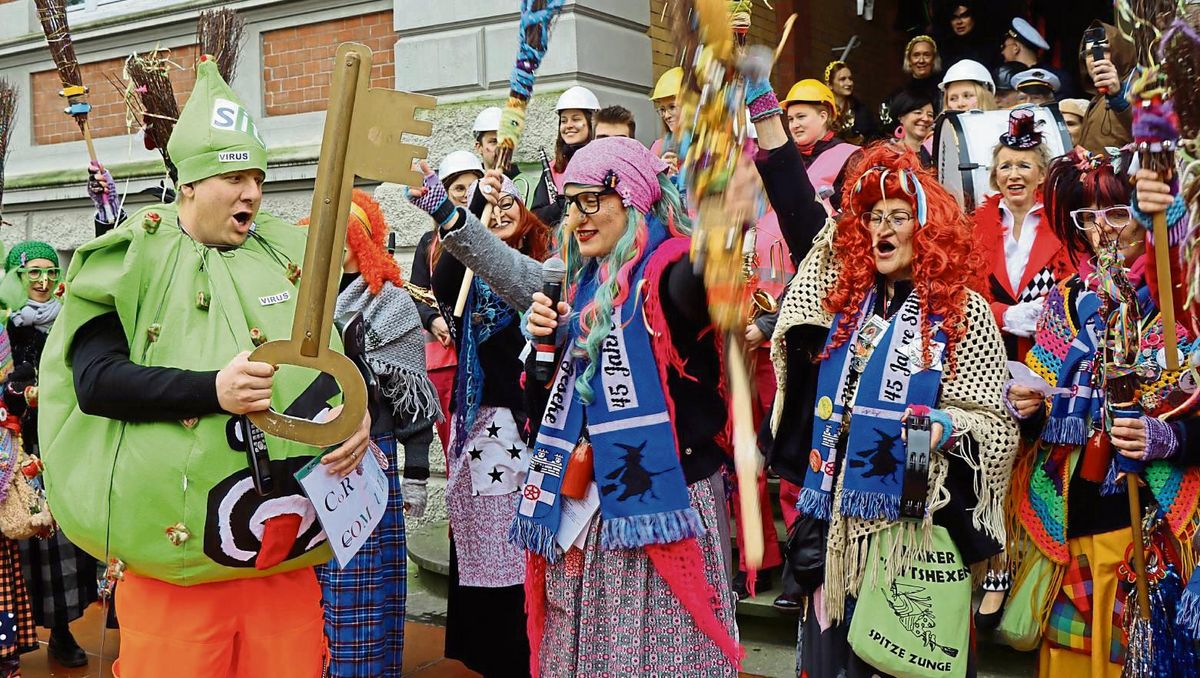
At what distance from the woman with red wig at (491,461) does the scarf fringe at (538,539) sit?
1288mm

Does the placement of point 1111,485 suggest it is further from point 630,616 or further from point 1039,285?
point 630,616

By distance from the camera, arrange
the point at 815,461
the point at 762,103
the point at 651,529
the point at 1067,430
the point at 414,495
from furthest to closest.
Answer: the point at 414,495 < the point at 1067,430 < the point at 815,461 < the point at 651,529 < the point at 762,103

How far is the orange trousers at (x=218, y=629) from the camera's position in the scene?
292cm

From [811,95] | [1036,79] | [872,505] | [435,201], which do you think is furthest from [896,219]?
[1036,79]

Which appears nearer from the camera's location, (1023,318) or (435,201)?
(435,201)

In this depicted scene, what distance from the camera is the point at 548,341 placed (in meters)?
3.57

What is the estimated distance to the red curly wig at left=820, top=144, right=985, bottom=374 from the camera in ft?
11.5

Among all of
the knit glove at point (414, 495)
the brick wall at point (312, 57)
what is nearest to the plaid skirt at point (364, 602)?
the knit glove at point (414, 495)

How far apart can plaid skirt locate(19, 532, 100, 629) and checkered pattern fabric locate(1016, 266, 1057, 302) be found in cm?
438

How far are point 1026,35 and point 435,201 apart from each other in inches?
188

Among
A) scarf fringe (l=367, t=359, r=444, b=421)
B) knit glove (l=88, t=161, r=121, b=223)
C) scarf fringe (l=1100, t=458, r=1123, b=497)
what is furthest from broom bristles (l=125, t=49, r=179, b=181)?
scarf fringe (l=1100, t=458, r=1123, b=497)

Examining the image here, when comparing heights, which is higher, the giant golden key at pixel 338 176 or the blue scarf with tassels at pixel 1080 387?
the giant golden key at pixel 338 176

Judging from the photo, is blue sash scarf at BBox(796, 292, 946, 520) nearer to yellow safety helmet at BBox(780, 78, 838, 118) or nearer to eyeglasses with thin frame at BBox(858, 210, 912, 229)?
eyeglasses with thin frame at BBox(858, 210, 912, 229)

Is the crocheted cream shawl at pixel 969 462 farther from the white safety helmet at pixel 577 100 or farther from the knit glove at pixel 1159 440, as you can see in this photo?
the white safety helmet at pixel 577 100
